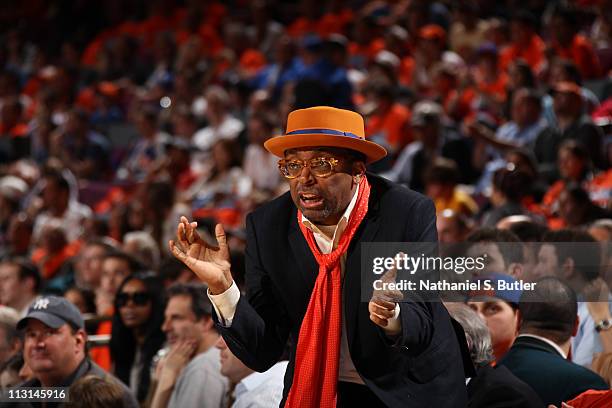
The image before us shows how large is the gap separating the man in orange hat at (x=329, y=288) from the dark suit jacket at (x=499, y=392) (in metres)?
0.54

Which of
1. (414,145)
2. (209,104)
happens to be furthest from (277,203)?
(209,104)

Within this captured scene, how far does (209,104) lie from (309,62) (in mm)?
1062

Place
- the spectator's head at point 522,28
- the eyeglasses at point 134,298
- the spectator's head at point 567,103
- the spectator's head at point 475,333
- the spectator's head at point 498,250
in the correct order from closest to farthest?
the spectator's head at point 475,333, the spectator's head at point 498,250, the eyeglasses at point 134,298, the spectator's head at point 567,103, the spectator's head at point 522,28

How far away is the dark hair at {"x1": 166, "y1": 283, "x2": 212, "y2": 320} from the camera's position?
5.18 meters

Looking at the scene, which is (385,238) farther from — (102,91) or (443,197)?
(102,91)

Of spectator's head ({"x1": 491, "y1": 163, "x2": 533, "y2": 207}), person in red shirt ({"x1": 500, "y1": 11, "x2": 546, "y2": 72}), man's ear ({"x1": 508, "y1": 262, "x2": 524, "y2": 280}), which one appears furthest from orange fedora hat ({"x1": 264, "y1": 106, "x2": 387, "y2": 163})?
person in red shirt ({"x1": 500, "y1": 11, "x2": 546, "y2": 72})

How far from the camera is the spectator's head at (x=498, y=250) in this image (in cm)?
397

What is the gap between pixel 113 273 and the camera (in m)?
6.90

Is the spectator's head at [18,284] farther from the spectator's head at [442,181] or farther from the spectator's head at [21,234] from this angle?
the spectator's head at [442,181]

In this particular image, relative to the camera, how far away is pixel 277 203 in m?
3.30

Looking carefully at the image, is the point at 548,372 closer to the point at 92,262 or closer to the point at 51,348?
the point at 51,348

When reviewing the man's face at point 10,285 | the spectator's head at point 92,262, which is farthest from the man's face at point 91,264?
the man's face at point 10,285

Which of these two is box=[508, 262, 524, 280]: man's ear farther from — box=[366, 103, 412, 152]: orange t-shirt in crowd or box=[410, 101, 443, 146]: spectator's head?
box=[366, 103, 412, 152]: orange t-shirt in crowd

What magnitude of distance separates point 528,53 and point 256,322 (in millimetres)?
8077
